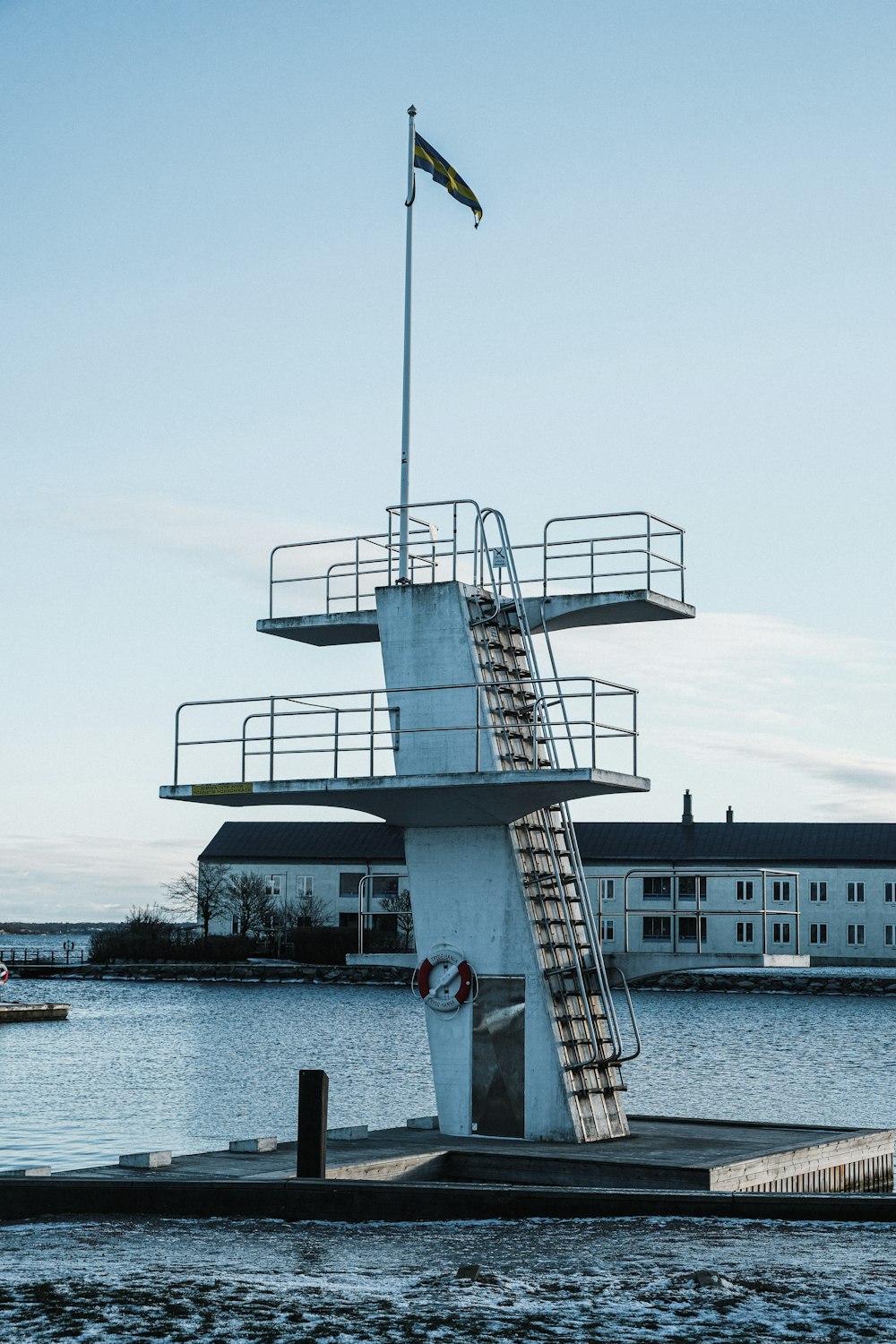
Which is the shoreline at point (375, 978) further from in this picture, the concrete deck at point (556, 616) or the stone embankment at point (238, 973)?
the concrete deck at point (556, 616)

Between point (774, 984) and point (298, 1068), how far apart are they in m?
58.6

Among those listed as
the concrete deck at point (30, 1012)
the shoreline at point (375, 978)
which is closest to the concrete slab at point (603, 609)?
the concrete deck at point (30, 1012)

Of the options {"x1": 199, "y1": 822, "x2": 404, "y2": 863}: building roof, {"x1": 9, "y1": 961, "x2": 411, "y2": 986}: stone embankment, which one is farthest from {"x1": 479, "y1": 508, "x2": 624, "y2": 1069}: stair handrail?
{"x1": 199, "y1": 822, "x2": 404, "y2": 863}: building roof

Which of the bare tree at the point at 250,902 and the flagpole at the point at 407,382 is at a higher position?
the flagpole at the point at 407,382

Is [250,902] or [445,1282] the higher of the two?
[250,902]

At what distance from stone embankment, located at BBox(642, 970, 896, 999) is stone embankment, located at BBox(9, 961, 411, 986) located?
1672 cm

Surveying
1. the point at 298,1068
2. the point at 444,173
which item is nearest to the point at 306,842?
the point at 298,1068

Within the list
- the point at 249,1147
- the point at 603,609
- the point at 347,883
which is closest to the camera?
the point at 249,1147

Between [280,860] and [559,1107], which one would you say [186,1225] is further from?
[280,860]

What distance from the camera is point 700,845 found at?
10488 centimetres

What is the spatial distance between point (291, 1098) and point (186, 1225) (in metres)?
25.2

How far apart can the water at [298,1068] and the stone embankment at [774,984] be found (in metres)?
9.69

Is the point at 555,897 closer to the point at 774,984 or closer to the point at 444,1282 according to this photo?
the point at 444,1282

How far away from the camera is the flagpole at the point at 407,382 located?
19.9m
